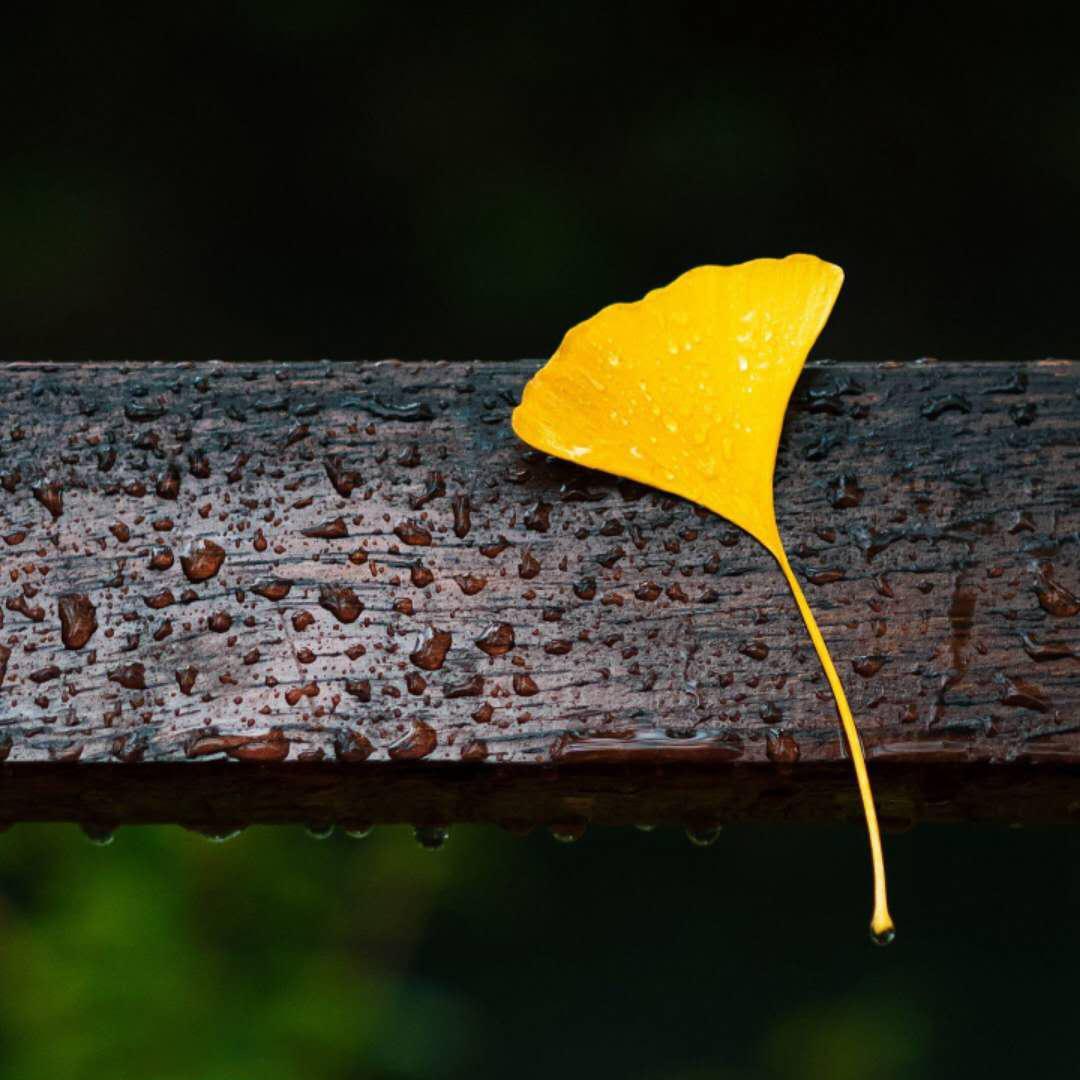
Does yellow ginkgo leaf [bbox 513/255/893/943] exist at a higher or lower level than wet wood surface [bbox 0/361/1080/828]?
higher

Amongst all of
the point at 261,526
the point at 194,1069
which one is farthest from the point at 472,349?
the point at 261,526

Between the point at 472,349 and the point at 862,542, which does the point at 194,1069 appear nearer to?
the point at 472,349

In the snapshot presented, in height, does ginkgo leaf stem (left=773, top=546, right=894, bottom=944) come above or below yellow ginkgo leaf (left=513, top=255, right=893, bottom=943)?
below

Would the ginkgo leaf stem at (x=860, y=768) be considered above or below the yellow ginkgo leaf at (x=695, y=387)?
below
